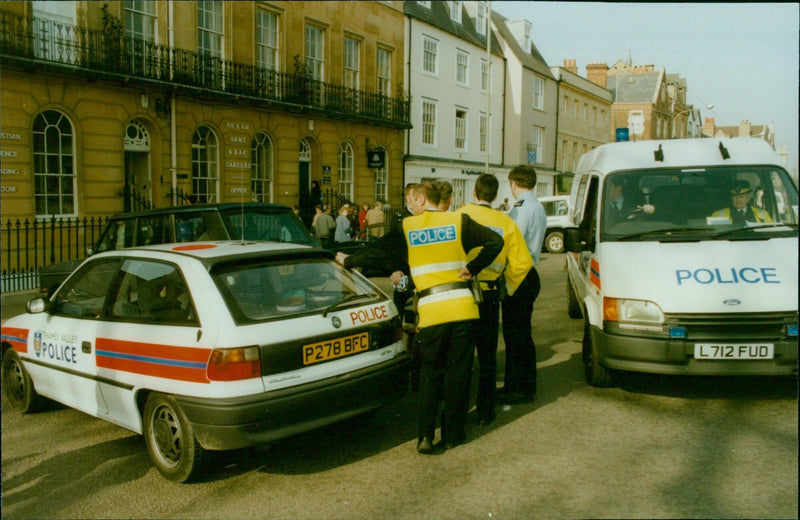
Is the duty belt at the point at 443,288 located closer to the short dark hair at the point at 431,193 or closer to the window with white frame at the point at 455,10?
the short dark hair at the point at 431,193

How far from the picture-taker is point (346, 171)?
26.0 m

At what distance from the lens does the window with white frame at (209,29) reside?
63.0 feet

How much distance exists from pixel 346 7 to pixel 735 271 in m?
22.4

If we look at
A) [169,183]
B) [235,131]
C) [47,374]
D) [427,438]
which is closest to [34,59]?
[169,183]

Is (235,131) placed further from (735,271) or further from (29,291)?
(735,271)

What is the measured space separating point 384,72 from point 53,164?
15.5m

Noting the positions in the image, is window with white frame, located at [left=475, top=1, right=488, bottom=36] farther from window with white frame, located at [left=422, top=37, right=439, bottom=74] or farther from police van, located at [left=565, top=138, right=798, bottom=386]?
police van, located at [left=565, top=138, right=798, bottom=386]

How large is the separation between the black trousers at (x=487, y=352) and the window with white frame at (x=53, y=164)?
1323cm

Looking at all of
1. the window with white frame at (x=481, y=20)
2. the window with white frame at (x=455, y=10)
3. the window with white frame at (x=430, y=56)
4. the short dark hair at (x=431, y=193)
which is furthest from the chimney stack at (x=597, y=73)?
the short dark hair at (x=431, y=193)

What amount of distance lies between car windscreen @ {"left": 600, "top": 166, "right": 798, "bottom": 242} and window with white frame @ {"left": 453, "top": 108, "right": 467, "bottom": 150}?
27.4m

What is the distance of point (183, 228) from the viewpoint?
27.8 ft

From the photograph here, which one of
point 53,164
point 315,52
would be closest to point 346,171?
point 315,52

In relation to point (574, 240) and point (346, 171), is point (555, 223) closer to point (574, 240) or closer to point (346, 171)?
point (346, 171)

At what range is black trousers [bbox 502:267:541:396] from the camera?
5.91m
